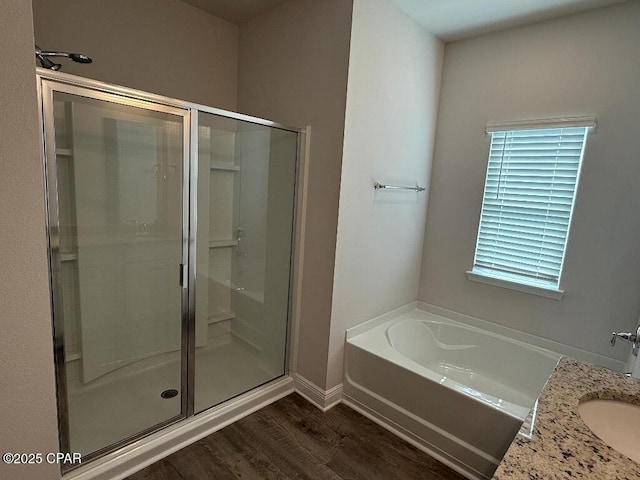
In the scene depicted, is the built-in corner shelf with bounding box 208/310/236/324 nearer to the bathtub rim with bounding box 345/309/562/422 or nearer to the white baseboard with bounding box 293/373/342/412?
the white baseboard with bounding box 293/373/342/412

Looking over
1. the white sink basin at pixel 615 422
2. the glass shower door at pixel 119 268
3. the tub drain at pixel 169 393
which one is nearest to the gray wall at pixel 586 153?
the white sink basin at pixel 615 422

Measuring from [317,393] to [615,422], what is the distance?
5.29ft

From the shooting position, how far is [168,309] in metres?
2.20

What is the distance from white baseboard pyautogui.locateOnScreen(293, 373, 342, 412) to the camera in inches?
90.0

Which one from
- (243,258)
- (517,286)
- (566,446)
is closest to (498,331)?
(517,286)

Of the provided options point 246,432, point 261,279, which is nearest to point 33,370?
point 246,432

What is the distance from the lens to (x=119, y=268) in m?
2.06

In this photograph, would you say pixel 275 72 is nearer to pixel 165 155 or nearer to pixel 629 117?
pixel 165 155

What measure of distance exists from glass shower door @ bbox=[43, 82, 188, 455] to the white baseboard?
80 cm

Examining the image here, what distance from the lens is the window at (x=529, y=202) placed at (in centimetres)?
224

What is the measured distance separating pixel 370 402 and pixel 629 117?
7.66 feet

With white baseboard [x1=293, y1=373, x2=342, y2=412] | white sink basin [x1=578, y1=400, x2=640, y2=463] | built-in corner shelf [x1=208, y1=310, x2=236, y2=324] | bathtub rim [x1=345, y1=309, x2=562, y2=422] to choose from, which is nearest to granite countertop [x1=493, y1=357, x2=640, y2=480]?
white sink basin [x1=578, y1=400, x2=640, y2=463]

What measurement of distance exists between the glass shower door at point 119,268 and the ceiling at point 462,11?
4.00ft

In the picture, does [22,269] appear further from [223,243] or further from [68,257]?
[223,243]
